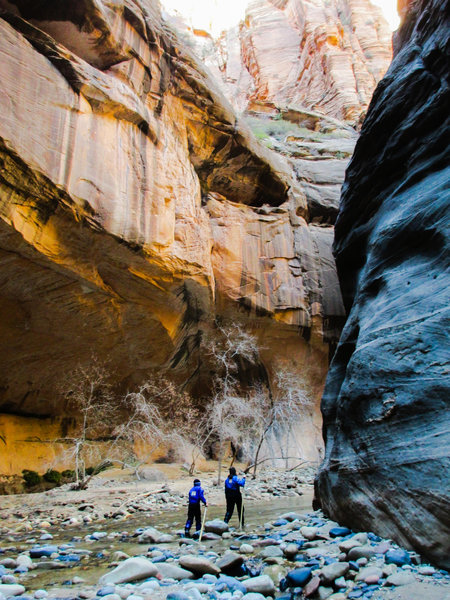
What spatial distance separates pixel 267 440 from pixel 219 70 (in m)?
65.0

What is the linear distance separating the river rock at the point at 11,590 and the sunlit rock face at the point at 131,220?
791 cm

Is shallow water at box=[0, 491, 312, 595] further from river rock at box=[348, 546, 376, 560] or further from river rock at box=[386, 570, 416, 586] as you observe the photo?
river rock at box=[386, 570, 416, 586]

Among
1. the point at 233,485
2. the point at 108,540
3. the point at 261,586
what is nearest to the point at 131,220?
the point at 233,485

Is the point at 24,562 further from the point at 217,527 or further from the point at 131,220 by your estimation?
the point at 131,220

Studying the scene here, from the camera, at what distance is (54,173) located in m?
9.86

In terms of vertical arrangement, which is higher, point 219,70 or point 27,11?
point 219,70

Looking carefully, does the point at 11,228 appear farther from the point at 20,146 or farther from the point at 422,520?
the point at 422,520

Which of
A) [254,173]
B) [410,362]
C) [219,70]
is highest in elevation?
[219,70]

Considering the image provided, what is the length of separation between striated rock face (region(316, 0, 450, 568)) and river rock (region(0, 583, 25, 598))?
4051mm

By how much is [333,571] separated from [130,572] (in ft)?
6.93

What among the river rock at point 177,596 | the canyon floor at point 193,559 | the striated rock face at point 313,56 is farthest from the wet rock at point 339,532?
the striated rock face at point 313,56

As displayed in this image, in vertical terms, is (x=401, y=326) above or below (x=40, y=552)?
above

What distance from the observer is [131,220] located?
38.6ft

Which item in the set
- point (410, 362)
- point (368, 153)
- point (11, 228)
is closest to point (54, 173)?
point (11, 228)
